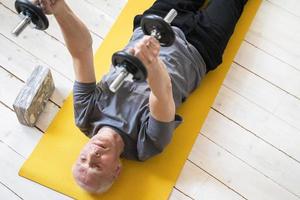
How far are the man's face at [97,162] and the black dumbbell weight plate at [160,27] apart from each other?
1.21ft

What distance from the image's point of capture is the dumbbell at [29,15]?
0.98m

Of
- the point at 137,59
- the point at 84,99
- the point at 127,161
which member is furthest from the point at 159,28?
the point at 127,161

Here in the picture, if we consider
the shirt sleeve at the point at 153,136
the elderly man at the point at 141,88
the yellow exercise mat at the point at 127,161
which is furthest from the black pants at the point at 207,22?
the shirt sleeve at the point at 153,136

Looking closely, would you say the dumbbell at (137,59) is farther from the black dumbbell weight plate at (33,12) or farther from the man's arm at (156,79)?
the black dumbbell weight plate at (33,12)

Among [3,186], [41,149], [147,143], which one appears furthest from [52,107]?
[147,143]

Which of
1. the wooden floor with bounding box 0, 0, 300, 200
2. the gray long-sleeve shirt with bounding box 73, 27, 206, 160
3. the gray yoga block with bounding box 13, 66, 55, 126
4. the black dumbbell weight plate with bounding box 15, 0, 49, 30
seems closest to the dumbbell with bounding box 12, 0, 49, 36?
the black dumbbell weight plate with bounding box 15, 0, 49, 30

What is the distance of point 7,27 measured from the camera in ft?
5.41

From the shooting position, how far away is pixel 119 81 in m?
0.93

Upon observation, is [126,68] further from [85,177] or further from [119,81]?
[85,177]

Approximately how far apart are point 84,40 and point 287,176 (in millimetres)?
818

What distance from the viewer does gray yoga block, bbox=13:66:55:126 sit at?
54.1 inches

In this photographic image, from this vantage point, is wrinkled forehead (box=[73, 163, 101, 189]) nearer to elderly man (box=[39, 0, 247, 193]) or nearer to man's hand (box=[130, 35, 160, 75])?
elderly man (box=[39, 0, 247, 193])

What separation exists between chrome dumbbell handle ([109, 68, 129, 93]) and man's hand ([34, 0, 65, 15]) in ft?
0.92

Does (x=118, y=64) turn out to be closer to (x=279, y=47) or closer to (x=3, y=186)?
(x=3, y=186)
